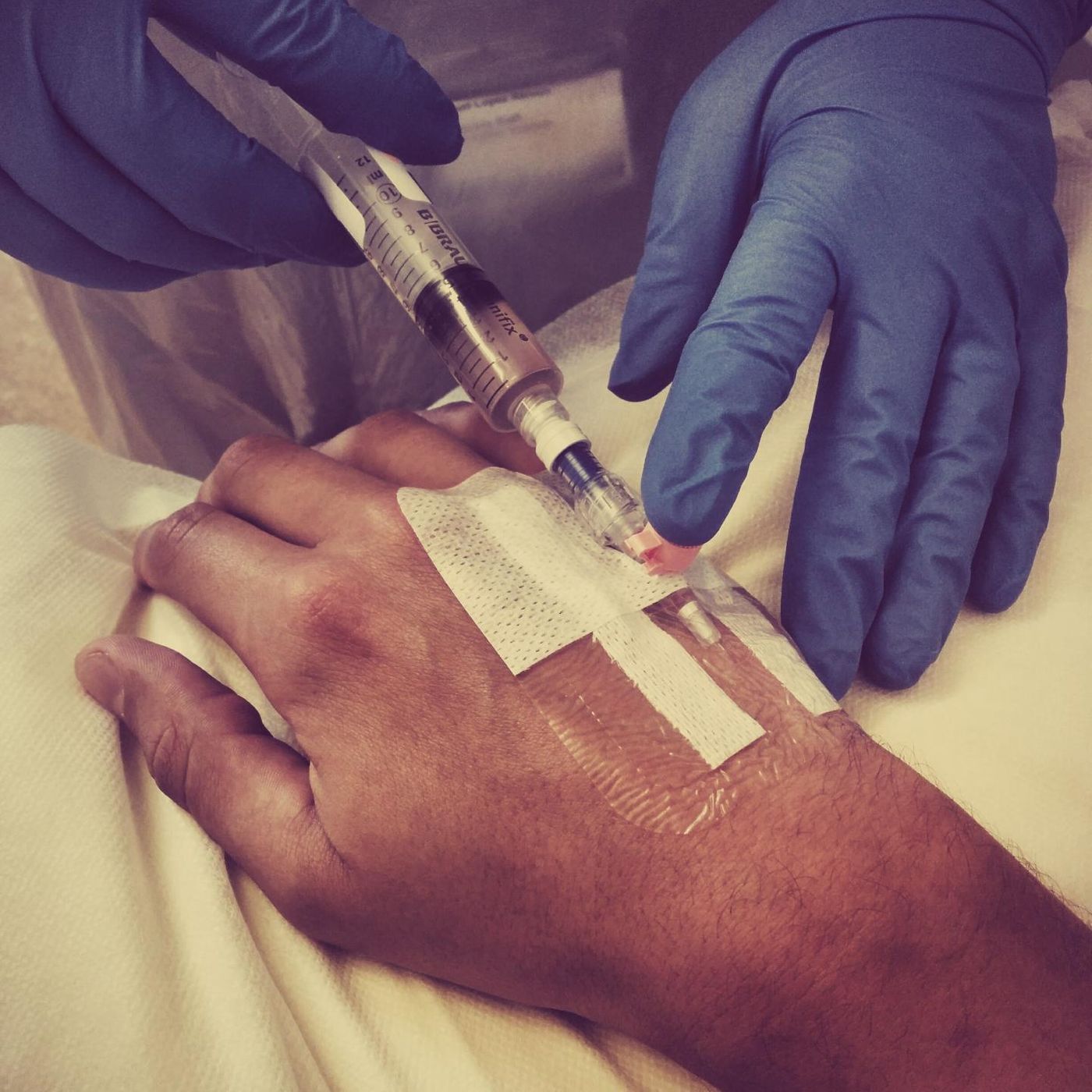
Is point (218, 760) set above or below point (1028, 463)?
above

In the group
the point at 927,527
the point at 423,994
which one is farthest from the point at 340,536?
the point at 927,527

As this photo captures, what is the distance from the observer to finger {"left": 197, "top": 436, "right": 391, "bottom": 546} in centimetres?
95

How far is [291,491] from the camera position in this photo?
3.26 feet

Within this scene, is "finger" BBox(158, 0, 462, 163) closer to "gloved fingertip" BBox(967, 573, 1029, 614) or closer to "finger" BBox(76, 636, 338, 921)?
"finger" BBox(76, 636, 338, 921)

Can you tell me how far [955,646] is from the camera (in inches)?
37.8

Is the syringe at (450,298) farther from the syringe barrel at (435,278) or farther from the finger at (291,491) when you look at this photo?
the finger at (291,491)

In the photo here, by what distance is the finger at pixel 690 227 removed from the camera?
1043mm

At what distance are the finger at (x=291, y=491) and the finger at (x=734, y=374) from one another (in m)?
0.32

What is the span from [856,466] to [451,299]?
1.64 feet

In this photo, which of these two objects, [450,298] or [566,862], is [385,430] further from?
[566,862]

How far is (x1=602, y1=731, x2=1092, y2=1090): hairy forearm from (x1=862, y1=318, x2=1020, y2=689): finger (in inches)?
8.5

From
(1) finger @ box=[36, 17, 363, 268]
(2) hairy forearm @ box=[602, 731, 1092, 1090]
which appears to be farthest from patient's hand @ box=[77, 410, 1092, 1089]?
(1) finger @ box=[36, 17, 363, 268]

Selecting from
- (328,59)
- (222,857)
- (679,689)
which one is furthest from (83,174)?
(679,689)

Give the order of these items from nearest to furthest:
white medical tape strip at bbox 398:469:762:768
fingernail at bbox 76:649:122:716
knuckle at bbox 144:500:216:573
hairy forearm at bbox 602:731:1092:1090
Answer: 1. hairy forearm at bbox 602:731:1092:1090
2. white medical tape strip at bbox 398:469:762:768
3. fingernail at bbox 76:649:122:716
4. knuckle at bbox 144:500:216:573
